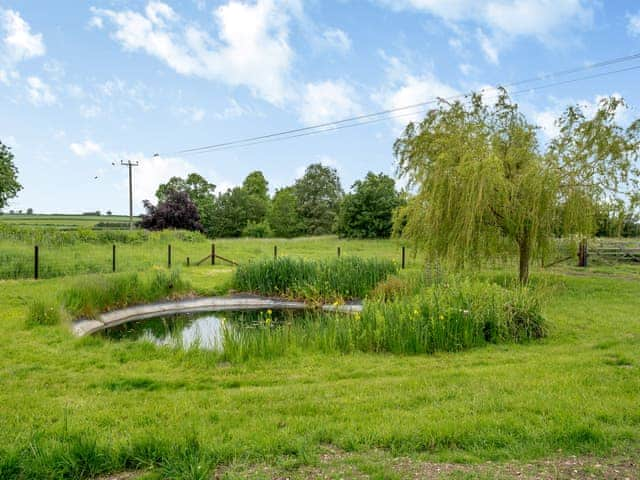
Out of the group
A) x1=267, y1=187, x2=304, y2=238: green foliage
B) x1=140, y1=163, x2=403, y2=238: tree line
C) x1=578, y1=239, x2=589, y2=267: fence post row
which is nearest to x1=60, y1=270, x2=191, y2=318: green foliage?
x1=578, y1=239, x2=589, y2=267: fence post row

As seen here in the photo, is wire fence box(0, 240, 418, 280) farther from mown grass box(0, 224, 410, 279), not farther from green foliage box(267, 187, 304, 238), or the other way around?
green foliage box(267, 187, 304, 238)

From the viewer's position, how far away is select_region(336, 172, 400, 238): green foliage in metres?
40.3

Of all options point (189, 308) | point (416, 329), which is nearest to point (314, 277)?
point (189, 308)

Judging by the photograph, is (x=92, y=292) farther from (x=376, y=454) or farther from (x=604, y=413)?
(x=604, y=413)

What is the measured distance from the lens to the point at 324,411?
400 centimetres

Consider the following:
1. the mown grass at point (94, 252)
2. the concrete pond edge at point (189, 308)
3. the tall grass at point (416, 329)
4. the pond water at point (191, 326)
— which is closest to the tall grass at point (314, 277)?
the concrete pond edge at point (189, 308)

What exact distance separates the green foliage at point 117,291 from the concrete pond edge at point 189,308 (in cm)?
23

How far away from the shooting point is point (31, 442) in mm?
3271

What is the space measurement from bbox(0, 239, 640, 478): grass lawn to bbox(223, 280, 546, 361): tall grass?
1.16 feet

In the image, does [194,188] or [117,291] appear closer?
[117,291]

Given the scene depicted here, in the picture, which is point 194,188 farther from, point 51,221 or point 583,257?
point 583,257

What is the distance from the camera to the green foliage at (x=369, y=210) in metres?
40.3

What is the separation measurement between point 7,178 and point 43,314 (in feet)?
90.9

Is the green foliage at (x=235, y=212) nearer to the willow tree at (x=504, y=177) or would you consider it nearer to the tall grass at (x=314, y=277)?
the tall grass at (x=314, y=277)
